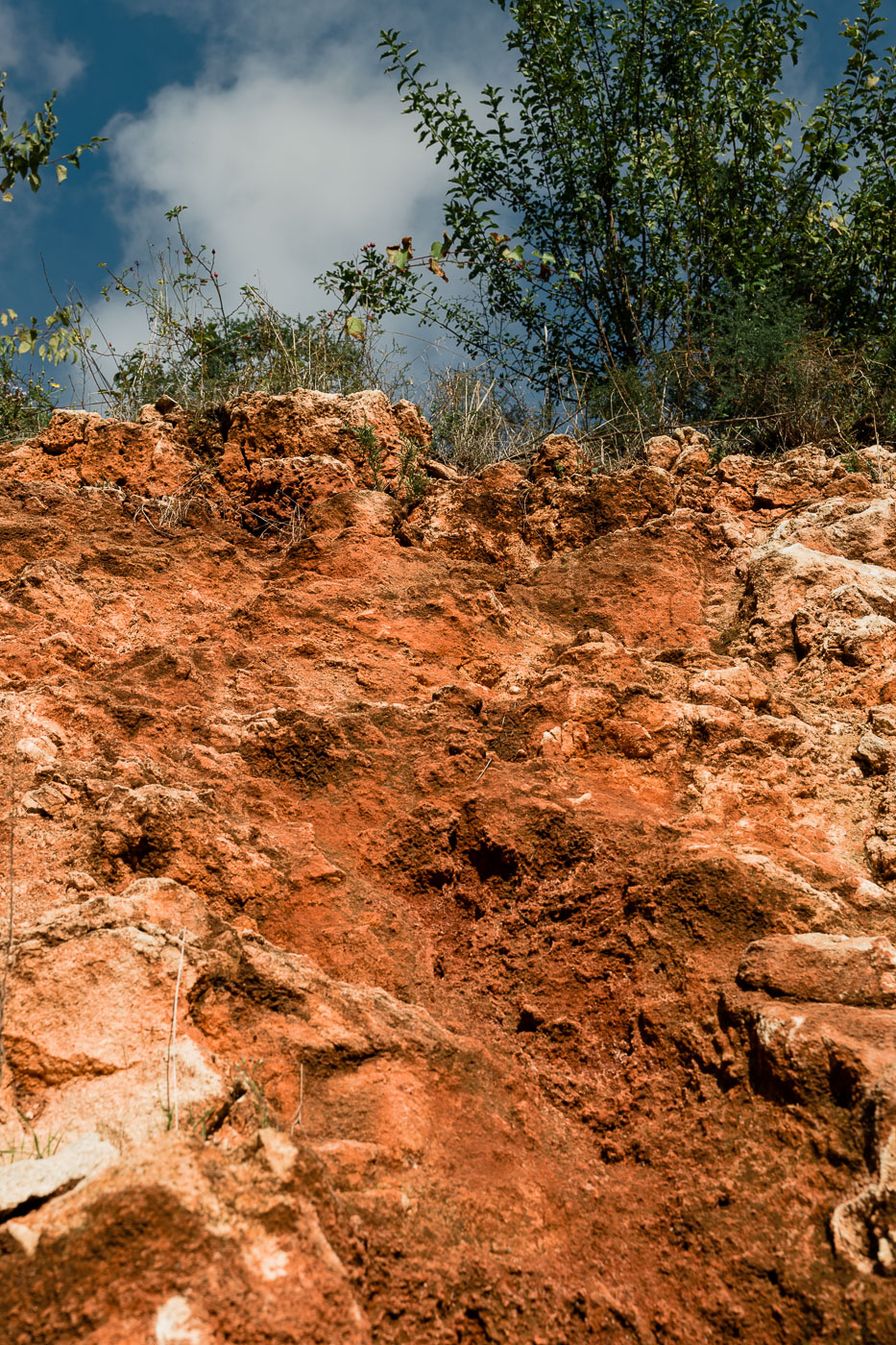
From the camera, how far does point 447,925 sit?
2.43 metres

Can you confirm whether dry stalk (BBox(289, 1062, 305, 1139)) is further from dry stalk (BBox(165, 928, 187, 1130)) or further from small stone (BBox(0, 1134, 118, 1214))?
small stone (BBox(0, 1134, 118, 1214))

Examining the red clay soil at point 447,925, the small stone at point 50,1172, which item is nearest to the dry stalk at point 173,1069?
the red clay soil at point 447,925

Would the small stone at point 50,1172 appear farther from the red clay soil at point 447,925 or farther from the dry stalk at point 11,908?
the dry stalk at point 11,908

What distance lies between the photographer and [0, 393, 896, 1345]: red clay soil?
1387 mm

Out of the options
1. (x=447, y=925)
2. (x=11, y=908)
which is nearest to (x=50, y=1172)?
(x=11, y=908)

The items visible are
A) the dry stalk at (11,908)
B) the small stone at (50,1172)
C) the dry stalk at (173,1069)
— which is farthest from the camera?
the dry stalk at (11,908)

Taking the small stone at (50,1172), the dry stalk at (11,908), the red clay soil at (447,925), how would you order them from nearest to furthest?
the small stone at (50,1172)
the red clay soil at (447,925)
the dry stalk at (11,908)

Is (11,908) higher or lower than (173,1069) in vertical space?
higher

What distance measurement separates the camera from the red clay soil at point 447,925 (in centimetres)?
139

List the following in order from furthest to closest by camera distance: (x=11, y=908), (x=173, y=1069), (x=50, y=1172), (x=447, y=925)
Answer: (x=447, y=925)
(x=11, y=908)
(x=173, y=1069)
(x=50, y=1172)

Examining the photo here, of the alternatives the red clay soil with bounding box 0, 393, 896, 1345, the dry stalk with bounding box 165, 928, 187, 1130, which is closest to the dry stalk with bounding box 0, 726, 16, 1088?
the red clay soil with bounding box 0, 393, 896, 1345

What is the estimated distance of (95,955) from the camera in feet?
5.87

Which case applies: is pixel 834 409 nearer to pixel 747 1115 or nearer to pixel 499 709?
pixel 499 709

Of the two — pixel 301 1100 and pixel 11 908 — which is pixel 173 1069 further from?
pixel 11 908
